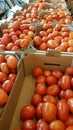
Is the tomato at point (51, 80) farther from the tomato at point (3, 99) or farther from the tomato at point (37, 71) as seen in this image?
the tomato at point (3, 99)

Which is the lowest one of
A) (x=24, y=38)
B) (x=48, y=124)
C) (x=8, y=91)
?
(x=48, y=124)

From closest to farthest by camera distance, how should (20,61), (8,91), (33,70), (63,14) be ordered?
(8,91) < (20,61) < (33,70) < (63,14)

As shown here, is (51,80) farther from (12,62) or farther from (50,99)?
(12,62)

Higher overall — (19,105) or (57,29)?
(57,29)

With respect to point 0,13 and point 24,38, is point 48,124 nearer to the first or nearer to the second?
point 24,38

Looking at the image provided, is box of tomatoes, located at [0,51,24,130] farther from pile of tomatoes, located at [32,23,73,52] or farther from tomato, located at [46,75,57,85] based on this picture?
pile of tomatoes, located at [32,23,73,52]

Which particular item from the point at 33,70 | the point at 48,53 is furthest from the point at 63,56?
the point at 33,70

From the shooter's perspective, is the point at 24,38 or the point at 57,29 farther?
the point at 57,29

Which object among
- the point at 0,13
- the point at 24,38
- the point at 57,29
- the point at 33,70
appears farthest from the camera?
the point at 0,13

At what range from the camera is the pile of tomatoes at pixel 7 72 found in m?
1.20

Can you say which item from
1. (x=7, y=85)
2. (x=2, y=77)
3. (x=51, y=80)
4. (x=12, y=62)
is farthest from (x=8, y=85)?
(x=51, y=80)

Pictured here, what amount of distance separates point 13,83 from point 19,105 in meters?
0.16

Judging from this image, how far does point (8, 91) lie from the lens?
120cm

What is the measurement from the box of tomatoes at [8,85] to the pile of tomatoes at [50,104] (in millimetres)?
96
